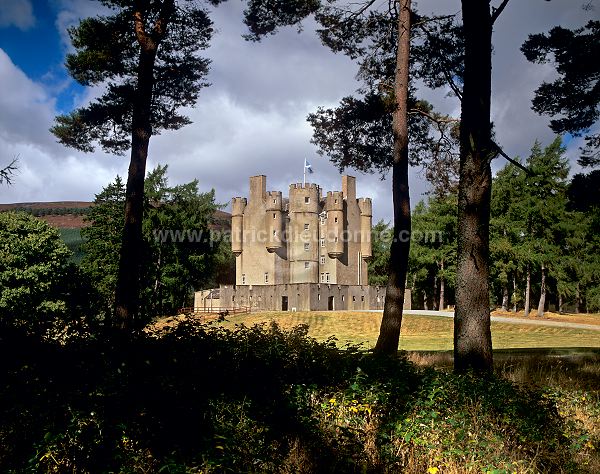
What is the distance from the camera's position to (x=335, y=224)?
189 ft

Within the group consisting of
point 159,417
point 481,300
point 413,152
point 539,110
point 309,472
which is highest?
point 539,110

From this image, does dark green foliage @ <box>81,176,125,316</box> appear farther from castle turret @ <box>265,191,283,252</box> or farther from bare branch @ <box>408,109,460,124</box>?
bare branch @ <box>408,109,460,124</box>

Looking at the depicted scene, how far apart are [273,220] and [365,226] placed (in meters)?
9.91

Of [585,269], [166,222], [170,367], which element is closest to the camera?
[170,367]

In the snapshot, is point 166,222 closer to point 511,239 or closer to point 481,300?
point 511,239

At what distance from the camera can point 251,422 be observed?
6.07 meters

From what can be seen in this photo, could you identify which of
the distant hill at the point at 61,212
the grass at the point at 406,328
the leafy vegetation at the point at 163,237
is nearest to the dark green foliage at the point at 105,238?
the leafy vegetation at the point at 163,237

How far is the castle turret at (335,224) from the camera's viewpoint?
57469mm

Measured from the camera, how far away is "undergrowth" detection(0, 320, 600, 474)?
205 inches

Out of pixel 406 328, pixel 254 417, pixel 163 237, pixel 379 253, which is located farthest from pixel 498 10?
pixel 379 253

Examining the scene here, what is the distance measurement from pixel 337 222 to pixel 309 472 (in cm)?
5248

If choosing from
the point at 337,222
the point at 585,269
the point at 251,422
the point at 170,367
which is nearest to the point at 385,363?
the point at 251,422

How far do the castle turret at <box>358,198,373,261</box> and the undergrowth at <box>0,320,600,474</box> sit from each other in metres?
52.1

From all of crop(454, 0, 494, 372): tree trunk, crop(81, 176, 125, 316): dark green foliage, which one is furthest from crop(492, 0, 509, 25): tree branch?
crop(81, 176, 125, 316): dark green foliage
